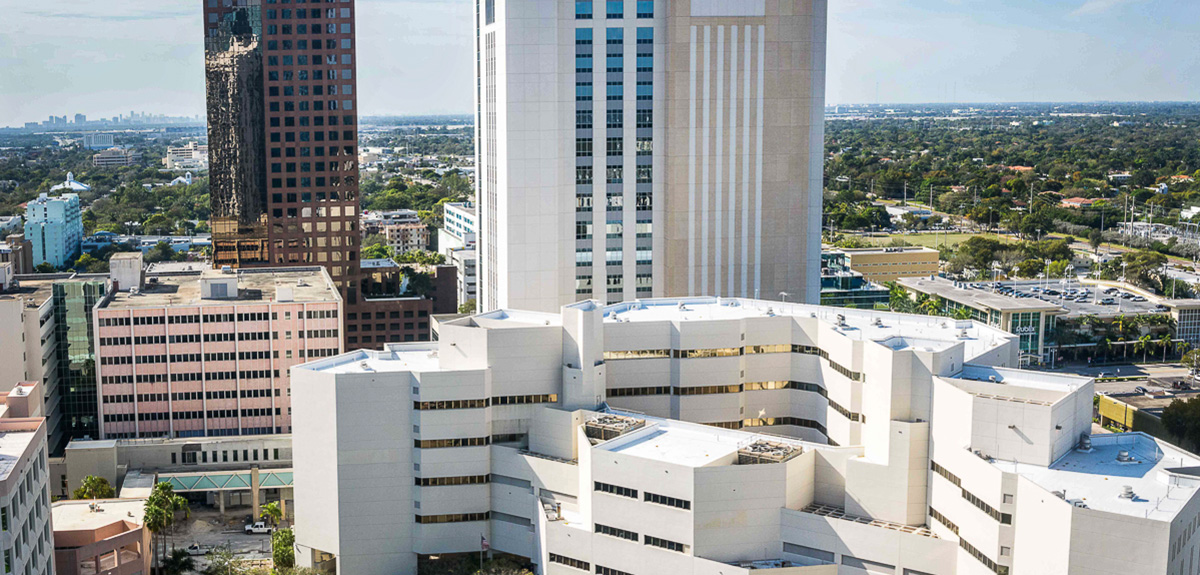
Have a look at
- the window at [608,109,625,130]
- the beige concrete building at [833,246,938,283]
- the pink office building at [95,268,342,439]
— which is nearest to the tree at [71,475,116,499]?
the pink office building at [95,268,342,439]

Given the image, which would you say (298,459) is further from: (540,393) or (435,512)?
(540,393)

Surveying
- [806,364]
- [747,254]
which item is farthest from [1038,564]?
[747,254]

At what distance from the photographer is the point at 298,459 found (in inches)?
2778

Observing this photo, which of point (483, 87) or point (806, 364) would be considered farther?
point (483, 87)

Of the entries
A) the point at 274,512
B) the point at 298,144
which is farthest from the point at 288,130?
the point at 274,512

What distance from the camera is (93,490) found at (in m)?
81.8

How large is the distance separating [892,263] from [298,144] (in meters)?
87.8

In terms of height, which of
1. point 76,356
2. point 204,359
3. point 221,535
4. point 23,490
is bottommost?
point 221,535

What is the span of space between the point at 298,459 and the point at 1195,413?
77.6 meters

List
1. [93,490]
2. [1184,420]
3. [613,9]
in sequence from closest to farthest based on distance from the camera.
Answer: [93,490] → [613,9] → [1184,420]

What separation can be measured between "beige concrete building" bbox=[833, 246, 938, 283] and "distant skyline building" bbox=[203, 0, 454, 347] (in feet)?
226

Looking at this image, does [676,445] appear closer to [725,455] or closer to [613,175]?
[725,455]

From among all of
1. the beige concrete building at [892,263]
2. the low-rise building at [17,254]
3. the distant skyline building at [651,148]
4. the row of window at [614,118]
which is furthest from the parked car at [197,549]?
the beige concrete building at [892,263]

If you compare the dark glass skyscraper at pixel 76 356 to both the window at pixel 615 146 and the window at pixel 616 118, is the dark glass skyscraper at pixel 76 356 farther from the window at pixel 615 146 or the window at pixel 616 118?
the window at pixel 616 118
